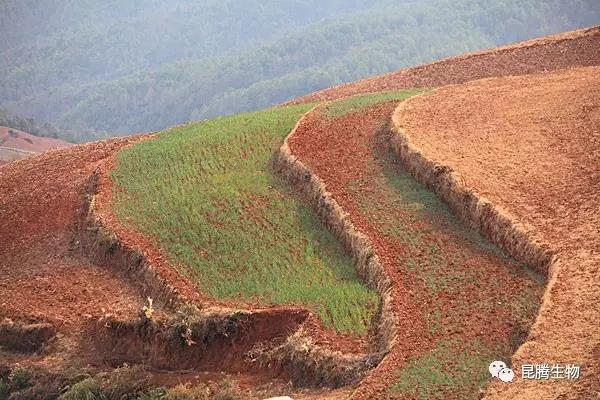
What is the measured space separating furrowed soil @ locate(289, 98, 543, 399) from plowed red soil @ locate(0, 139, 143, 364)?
273 inches

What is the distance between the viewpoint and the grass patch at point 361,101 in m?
32.3

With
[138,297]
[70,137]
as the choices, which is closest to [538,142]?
[138,297]

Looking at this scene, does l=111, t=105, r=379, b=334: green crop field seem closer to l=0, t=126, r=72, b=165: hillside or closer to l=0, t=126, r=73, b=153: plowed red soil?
l=0, t=126, r=72, b=165: hillside

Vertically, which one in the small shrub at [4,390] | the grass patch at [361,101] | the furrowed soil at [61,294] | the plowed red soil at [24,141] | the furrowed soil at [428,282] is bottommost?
the plowed red soil at [24,141]

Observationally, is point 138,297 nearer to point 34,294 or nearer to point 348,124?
point 34,294

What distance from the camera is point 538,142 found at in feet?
82.5

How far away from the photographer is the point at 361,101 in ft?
110

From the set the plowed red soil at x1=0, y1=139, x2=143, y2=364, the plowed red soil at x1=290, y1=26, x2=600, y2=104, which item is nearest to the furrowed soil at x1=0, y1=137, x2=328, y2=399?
the plowed red soil at x1=0, y1=139, x2=143, y2=364

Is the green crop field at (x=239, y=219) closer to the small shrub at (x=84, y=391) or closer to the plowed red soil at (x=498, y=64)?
the small shrub at (x=84, y=391)

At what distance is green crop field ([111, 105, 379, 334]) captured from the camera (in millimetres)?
22422

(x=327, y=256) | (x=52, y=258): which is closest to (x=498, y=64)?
(x=327, y=256)

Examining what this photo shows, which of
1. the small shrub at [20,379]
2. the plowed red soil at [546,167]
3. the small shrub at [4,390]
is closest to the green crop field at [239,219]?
the plowed red soil at [546,167]

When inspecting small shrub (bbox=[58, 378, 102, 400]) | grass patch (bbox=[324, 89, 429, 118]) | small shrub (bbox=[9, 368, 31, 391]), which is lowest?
small shrub (bbox=[9, 368, 31, 391])

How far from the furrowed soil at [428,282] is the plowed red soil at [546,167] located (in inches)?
34.6
